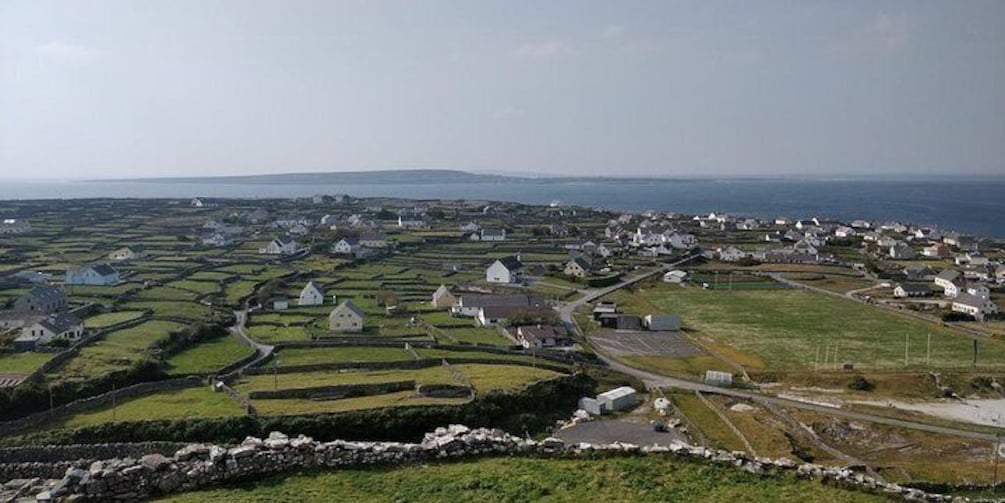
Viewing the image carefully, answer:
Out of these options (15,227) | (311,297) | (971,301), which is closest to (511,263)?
(311,297)

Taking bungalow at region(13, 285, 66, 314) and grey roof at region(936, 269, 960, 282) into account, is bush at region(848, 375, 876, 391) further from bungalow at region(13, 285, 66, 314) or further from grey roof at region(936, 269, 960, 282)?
bungalow at region(13, 285, 66, 314)

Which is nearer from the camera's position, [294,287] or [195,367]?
[195,367]

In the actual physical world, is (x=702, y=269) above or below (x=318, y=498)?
below

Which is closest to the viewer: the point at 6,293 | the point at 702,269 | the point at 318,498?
the point at 318,498

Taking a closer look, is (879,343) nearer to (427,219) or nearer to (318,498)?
(318,498)

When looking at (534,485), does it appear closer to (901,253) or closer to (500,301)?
(500,301)

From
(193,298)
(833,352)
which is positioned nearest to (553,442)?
(833,352)

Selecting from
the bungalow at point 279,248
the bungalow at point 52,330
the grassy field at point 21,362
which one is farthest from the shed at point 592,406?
the bungalow at point 279,248
